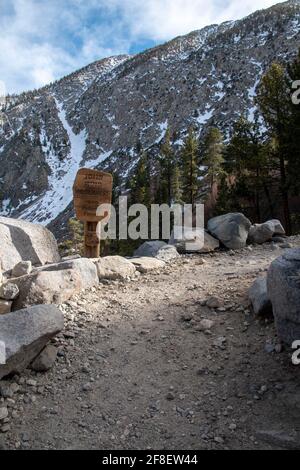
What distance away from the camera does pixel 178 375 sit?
5000mm

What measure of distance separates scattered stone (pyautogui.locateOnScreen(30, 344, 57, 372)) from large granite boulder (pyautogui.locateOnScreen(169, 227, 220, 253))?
756 cm

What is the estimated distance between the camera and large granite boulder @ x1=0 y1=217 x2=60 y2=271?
31.2 feet

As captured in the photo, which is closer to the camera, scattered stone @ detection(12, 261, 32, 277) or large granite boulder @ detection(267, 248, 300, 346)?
large granite boulder @ detection(267, 248, 300, 346)

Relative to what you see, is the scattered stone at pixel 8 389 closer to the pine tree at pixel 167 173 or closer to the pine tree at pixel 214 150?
the pine tree at pixel 167 173

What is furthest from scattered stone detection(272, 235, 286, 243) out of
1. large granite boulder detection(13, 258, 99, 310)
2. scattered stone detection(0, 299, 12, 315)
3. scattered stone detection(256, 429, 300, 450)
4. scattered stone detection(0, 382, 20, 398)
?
scattered stone detection(0, 382, 20, 398)

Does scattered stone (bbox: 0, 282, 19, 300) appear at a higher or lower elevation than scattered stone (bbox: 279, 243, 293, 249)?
lower

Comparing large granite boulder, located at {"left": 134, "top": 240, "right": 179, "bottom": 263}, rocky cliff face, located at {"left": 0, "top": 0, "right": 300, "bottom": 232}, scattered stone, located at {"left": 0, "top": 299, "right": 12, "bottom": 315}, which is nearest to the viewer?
scattered stone, located at {"left": 0, "top": 299, "right": 12, "bottom": 315}

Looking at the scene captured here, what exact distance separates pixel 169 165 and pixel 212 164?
17.4ft

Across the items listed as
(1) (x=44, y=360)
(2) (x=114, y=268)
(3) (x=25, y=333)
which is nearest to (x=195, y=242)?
(2) (x=114, y=268)

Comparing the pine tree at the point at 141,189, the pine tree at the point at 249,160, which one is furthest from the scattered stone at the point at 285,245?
the pine tree at the point at 141,189

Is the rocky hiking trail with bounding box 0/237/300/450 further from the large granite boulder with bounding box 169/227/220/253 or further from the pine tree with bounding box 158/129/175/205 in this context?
the pine tree with bounding box 158/129/175/205

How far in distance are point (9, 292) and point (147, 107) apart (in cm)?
14844

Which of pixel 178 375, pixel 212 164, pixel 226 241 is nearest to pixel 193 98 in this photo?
pixel 212 164

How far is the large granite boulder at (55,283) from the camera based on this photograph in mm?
6383
